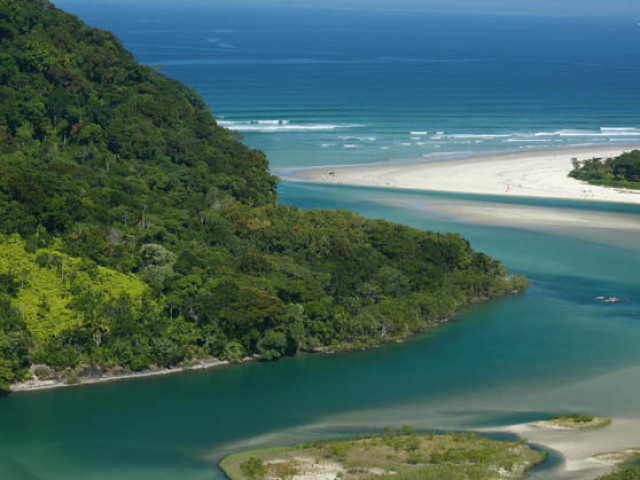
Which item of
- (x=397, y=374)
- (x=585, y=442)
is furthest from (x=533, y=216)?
(x=585, y=442)

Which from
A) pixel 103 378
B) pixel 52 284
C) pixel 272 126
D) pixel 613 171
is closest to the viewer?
pixel 103 378

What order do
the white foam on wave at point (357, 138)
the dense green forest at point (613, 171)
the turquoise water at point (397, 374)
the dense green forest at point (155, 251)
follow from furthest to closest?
the white foam on wave at point (357, 138), the dense green forest at point (613, 171), the dense green forest at point (155, 251), the turquoise water at point (397, 374)

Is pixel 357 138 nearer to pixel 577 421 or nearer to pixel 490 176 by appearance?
pixel 490 176

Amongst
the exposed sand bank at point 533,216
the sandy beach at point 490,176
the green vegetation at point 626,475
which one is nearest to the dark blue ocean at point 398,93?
the sandy beach at point 490,176

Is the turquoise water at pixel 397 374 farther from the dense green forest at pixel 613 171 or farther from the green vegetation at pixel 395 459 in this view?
the dense green forest at pixel 613 171

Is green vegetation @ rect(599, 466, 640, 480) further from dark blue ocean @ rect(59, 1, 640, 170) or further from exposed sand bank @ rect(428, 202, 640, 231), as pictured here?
dark blue ocean @ rect(59, 1, 640, 170)
